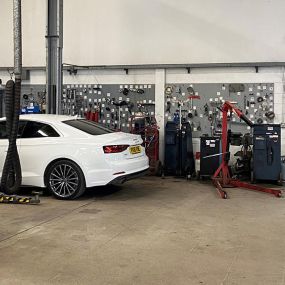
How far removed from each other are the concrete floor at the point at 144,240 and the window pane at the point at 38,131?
107 centimetres

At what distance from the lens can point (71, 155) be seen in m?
7.11

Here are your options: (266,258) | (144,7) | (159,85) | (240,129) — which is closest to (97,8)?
(144,7)

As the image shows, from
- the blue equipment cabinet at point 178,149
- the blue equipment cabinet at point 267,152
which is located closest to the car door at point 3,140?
the blue equipment cabinet at point 178,149

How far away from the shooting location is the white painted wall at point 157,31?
1042 centimetres

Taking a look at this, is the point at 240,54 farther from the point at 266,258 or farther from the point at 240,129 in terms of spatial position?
the point at 266,258

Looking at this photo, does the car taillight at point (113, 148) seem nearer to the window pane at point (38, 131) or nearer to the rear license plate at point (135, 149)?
the rear license plate at point (135, 149)

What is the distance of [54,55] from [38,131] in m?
2.67

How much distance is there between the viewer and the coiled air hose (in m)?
6.58

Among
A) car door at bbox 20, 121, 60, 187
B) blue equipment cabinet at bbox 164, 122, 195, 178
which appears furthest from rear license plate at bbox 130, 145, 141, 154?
blue equipment cabinet at bbox 164, 122, 195, 178

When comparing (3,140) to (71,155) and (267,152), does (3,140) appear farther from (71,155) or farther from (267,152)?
(267,152)


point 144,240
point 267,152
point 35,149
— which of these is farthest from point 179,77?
point 144,240

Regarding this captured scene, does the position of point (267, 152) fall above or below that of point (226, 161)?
above

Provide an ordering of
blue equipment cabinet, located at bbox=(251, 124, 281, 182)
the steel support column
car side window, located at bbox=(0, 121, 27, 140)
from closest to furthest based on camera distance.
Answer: car side window, located at bbox=(0, 121, 27, 140)
blue equipment cabinet, located at bbox=(251, 124, 281, 182)
the steel support column

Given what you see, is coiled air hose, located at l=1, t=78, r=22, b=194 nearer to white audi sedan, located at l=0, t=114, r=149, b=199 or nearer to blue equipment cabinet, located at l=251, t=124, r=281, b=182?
white audi sedan, located at l=0, t=114, r=149, b=199
